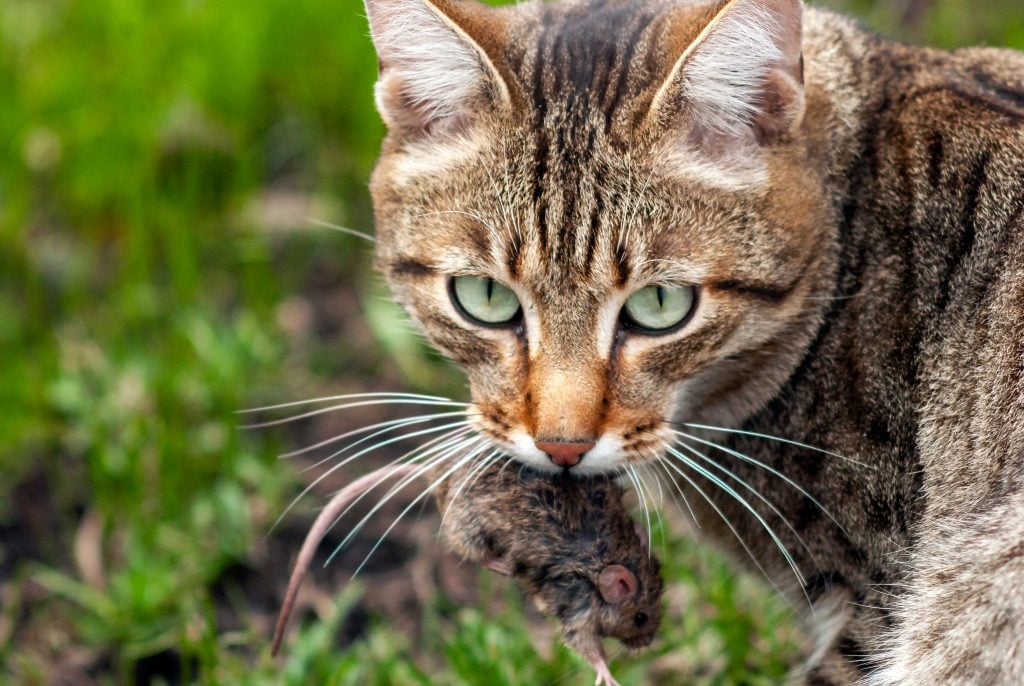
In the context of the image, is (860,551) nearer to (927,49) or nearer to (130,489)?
(927,49)

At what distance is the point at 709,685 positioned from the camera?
10.6ft

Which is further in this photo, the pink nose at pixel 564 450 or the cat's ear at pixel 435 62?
the cat's ear at pixel 435 62

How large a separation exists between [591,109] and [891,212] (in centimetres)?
72

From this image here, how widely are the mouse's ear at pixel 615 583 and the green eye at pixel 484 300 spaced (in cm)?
58

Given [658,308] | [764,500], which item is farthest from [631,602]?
[658,308]

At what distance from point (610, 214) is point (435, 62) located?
51 cm

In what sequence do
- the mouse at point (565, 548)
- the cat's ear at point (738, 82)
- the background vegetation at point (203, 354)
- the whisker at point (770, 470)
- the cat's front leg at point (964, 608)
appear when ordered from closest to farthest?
the cat's front leg at point (964, 608), the cat's ear at point (738, 82), the mouse at point (565, 548), the whisker at point (770, 470), the background vegetation at point (203, 354)

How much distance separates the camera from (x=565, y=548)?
2664 mm

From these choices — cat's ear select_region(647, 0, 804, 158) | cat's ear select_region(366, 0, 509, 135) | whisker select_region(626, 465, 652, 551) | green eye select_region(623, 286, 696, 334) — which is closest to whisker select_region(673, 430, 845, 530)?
whisker select_region(626, 465, 652, 551)

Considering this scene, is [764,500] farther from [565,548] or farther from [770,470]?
[565,548]

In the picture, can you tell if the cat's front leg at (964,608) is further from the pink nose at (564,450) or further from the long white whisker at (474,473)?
the long white whisker at (474,473)

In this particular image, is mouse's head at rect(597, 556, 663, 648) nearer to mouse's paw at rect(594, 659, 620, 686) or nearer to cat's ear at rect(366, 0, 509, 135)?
mouse's paw at rect(594, 659, 620, 686)

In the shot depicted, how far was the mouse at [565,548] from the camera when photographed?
265 centimetres

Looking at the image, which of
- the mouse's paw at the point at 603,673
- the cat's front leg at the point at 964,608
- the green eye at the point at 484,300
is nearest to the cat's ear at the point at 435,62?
the green eye at the point at 484,300
